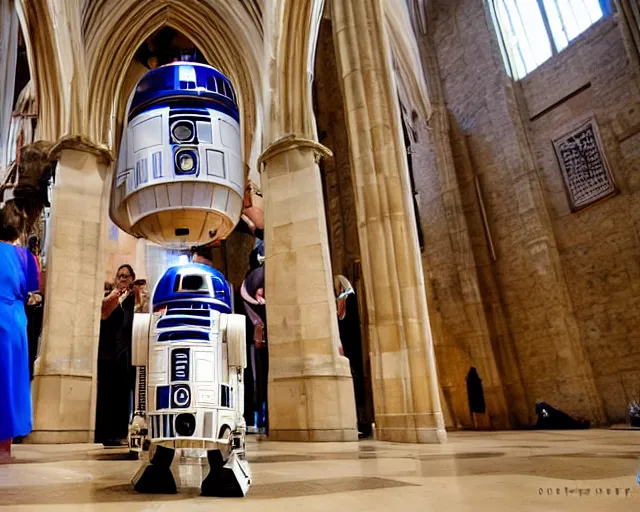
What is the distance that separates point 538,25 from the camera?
1365cm

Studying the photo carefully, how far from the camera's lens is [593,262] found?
11.7 meters

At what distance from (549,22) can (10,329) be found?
47.2ft

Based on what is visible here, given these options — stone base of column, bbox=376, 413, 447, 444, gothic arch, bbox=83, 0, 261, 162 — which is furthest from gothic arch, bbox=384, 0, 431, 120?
stone base of column, bbox=376, 413, 447, 444

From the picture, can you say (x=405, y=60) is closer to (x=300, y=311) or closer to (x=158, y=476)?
(x=300, y=311)

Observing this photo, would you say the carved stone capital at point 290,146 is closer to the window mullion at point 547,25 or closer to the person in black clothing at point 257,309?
the person in black clothing at point 257,309

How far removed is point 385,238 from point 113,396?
4109 mm

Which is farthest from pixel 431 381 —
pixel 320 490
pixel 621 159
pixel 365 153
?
pixel 621 159

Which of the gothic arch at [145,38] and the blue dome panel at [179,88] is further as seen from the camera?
the gothic arch at [145,38]

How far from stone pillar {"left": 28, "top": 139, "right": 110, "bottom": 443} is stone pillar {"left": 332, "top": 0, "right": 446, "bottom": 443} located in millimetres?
3758

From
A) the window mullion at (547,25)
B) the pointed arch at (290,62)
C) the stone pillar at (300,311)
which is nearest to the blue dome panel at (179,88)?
the stone pillar at (300,311)

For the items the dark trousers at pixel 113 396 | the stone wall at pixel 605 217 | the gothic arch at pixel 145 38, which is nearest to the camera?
the dark trousers at pixel 113 396

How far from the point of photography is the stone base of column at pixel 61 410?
620 centimetres

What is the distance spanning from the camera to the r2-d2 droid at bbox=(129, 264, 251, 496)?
1627mm

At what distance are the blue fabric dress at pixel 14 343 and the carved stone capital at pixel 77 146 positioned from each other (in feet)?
15.4
